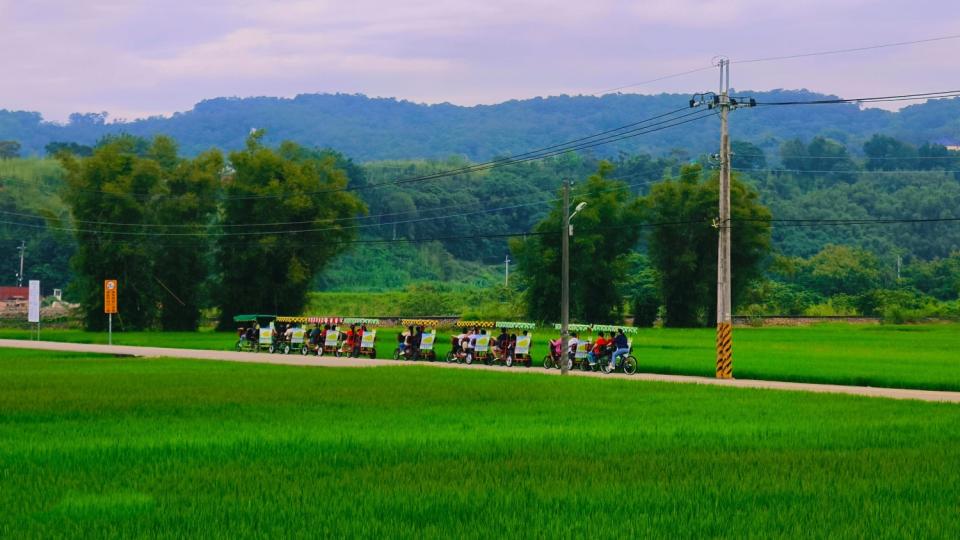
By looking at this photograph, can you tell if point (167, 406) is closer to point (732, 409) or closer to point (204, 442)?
point (204, 442)

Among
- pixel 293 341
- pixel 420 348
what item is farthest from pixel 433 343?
pixel 293 341

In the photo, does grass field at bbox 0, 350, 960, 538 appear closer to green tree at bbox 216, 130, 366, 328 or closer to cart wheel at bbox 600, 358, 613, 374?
cart wheel at bbox 600, 358, 613, 374

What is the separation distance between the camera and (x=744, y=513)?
16.0 m

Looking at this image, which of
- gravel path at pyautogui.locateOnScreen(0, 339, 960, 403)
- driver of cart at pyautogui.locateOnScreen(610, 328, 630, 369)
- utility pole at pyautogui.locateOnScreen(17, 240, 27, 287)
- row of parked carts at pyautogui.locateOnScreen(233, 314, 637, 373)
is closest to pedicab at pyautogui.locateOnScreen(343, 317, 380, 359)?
row of parked carts at pyautogui.locateOnScreen(233, 314, 637, 373)

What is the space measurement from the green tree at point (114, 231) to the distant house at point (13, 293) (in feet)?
134

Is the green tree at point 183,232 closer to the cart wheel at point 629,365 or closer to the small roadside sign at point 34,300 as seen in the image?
the small roadside sign at point 34,300

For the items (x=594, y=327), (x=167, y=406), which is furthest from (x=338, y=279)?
(x=167, y=406)

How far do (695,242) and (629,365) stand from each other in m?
49.9

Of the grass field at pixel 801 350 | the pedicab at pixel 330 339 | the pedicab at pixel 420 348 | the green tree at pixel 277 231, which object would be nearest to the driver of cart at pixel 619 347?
the grass field at pixel 801 350

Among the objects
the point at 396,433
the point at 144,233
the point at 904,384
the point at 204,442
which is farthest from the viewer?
the point at 144,233

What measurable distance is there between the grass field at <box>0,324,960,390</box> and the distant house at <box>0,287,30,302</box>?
37.2 meters

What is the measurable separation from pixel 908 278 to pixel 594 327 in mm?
83727

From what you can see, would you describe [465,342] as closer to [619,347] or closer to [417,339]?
[417,339]

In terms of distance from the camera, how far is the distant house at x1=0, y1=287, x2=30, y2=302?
132 metres
